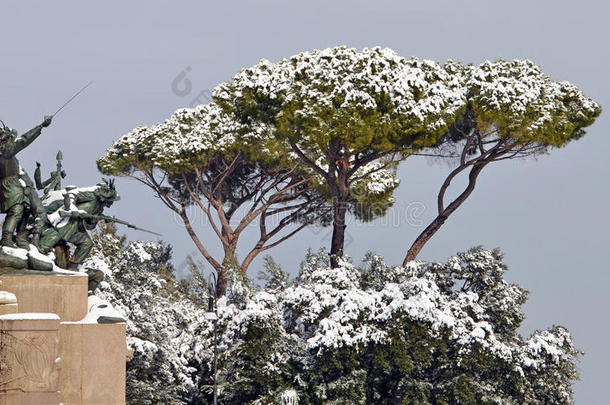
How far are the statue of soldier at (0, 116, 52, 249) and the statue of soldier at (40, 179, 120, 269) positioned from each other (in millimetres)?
322

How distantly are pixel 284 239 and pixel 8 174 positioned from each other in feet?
69.2

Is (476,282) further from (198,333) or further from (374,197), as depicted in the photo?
(374,197)

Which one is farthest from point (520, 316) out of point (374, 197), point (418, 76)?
point (374, 197)

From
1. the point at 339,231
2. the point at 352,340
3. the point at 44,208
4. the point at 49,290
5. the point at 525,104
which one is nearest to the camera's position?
the point at 49,290

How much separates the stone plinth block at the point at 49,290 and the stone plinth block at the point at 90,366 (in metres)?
0.27

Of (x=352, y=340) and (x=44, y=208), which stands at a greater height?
(x=44, y=208)

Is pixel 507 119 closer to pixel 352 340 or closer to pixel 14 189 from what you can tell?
pixel 352 340

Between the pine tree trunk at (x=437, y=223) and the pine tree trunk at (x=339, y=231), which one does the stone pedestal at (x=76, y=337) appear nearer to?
the pine tree trunk at (x=339, y=231)

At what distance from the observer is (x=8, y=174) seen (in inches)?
655

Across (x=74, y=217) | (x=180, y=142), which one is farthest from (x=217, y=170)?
(x=74, y=217)

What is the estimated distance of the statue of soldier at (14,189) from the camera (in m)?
16.5

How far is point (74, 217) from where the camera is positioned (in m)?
17.2

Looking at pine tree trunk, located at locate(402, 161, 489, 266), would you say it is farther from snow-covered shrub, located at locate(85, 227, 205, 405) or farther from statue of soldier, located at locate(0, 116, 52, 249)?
statue of soldier, located at locate(0, 116, 52, 249)

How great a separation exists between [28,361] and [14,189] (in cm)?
325
